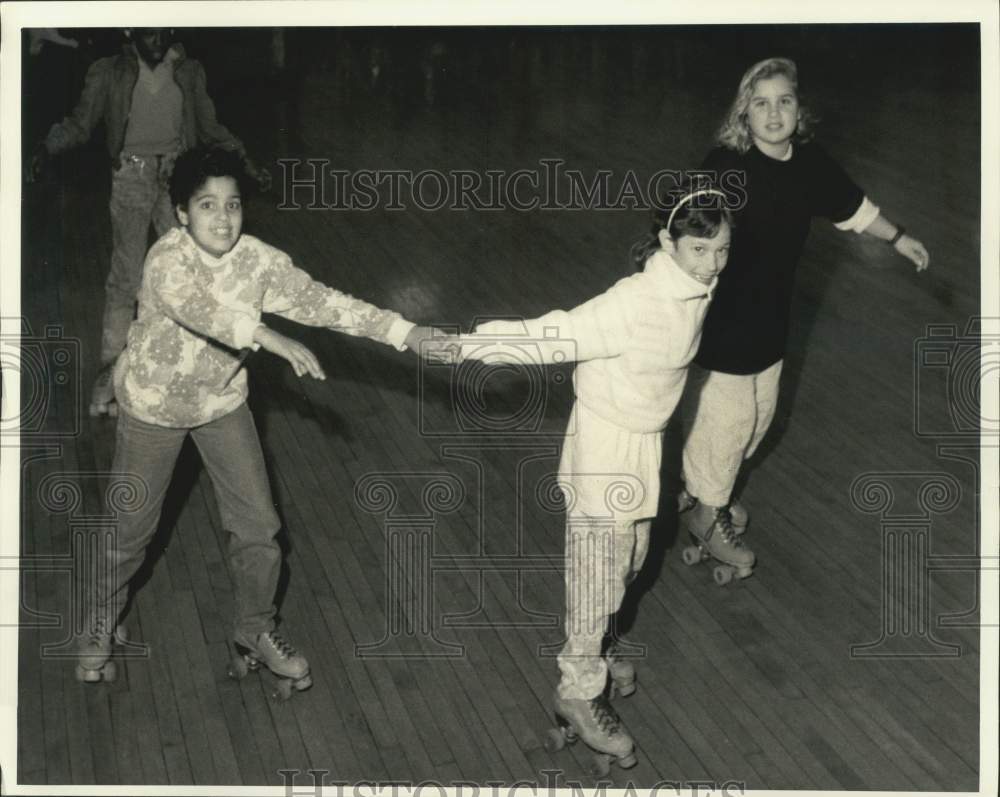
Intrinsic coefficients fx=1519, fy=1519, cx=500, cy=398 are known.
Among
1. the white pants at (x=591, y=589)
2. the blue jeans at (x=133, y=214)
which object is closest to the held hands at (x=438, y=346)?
the white pants at (x=591, y=589)

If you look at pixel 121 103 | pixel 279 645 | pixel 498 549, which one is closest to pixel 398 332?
pixel 279 645

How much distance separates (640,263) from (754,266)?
0.82 metres

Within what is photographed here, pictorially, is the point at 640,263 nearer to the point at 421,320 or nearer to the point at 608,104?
the point at 421,320

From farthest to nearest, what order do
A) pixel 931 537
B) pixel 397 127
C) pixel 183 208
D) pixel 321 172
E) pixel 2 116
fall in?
1. pixel 397 127
2. pixel 321 172
3. pixel 931 537
4. pixel 2 116
5. pixel 183 208

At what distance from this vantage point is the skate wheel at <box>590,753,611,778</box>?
3891mm

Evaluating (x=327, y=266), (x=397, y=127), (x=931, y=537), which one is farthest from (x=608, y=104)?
(x=931, y=537)

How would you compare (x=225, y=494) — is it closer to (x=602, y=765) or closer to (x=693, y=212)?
(x=602, y=765)

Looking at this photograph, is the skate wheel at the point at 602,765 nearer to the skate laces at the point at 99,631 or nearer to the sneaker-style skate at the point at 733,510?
the sneaker-style skate at the point at 733,510

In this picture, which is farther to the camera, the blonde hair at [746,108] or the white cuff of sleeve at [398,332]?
the blonde hair at [746,108]

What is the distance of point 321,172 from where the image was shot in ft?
30.6

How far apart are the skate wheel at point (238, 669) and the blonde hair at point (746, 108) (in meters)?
2.01

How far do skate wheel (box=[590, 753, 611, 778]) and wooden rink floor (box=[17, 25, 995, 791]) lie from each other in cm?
4

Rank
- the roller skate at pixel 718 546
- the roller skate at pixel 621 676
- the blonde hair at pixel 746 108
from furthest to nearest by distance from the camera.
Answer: the roller skate at pixel 718 546 → the blonde hair at pixel 746 108 → the roller skate at pixel 621 676

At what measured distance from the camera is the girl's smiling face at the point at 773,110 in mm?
4277
